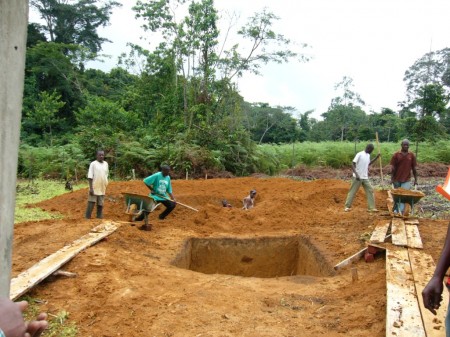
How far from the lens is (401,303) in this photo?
3.64 metres

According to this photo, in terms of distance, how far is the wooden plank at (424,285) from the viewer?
10.3 feet

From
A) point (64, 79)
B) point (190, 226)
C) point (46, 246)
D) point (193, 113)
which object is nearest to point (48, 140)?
point (64, 79)

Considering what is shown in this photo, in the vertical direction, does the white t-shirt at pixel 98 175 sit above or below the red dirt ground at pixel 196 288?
above

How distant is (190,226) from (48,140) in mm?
15419

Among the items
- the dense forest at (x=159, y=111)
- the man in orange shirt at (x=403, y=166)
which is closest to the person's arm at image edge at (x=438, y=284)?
the man in orange shirt at (x=403, y=166)

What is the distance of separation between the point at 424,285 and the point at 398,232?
232 centimetres

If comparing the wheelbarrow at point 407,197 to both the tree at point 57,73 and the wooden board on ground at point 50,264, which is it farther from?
the tree at point 57,73

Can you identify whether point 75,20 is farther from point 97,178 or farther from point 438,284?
point 438,284

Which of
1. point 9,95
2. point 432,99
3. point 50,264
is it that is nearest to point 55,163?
point 50,264

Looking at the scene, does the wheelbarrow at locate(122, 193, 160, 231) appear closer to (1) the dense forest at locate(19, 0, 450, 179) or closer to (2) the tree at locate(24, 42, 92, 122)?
(1) the dense forest at locate(19, 0, 450, 179)

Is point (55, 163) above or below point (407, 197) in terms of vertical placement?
below

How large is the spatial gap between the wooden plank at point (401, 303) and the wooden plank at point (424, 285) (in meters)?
0.04

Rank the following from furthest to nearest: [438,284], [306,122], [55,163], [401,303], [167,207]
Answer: [306,122], [55,163], [167,207], [401,303], [438,284]

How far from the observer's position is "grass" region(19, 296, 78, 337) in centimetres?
361
